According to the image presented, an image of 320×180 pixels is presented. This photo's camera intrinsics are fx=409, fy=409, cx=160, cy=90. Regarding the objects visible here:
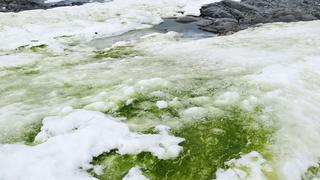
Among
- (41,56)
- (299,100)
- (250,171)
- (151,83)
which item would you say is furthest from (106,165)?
(41,56)

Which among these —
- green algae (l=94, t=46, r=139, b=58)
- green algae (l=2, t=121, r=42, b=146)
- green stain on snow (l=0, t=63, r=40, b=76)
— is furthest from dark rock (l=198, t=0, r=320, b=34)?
green algae (l=2, t=121, r=42, b=146)

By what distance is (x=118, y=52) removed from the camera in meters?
17.4

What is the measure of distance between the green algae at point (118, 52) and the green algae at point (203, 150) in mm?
8291

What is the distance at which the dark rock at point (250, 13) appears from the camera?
2497 cm

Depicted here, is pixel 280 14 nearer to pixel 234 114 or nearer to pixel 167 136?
pixel 234 114

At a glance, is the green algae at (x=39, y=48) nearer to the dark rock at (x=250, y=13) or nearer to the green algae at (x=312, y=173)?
the dark rock at (x=250, y=13)

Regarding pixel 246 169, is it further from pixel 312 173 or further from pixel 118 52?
pixel 118 52

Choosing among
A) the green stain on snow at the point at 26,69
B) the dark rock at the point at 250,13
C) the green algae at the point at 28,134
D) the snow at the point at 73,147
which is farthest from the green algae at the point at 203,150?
the dark rock at the point at 250,13

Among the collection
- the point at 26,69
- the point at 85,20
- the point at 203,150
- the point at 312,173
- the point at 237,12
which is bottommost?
the point at 237,12

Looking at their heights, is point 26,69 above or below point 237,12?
Result: above

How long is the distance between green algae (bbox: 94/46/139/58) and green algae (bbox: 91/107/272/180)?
8.29 m

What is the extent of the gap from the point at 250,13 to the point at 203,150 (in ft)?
76.9

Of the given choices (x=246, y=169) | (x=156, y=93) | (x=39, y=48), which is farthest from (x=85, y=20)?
(x=246, y=169)

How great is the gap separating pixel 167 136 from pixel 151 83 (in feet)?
10.7
